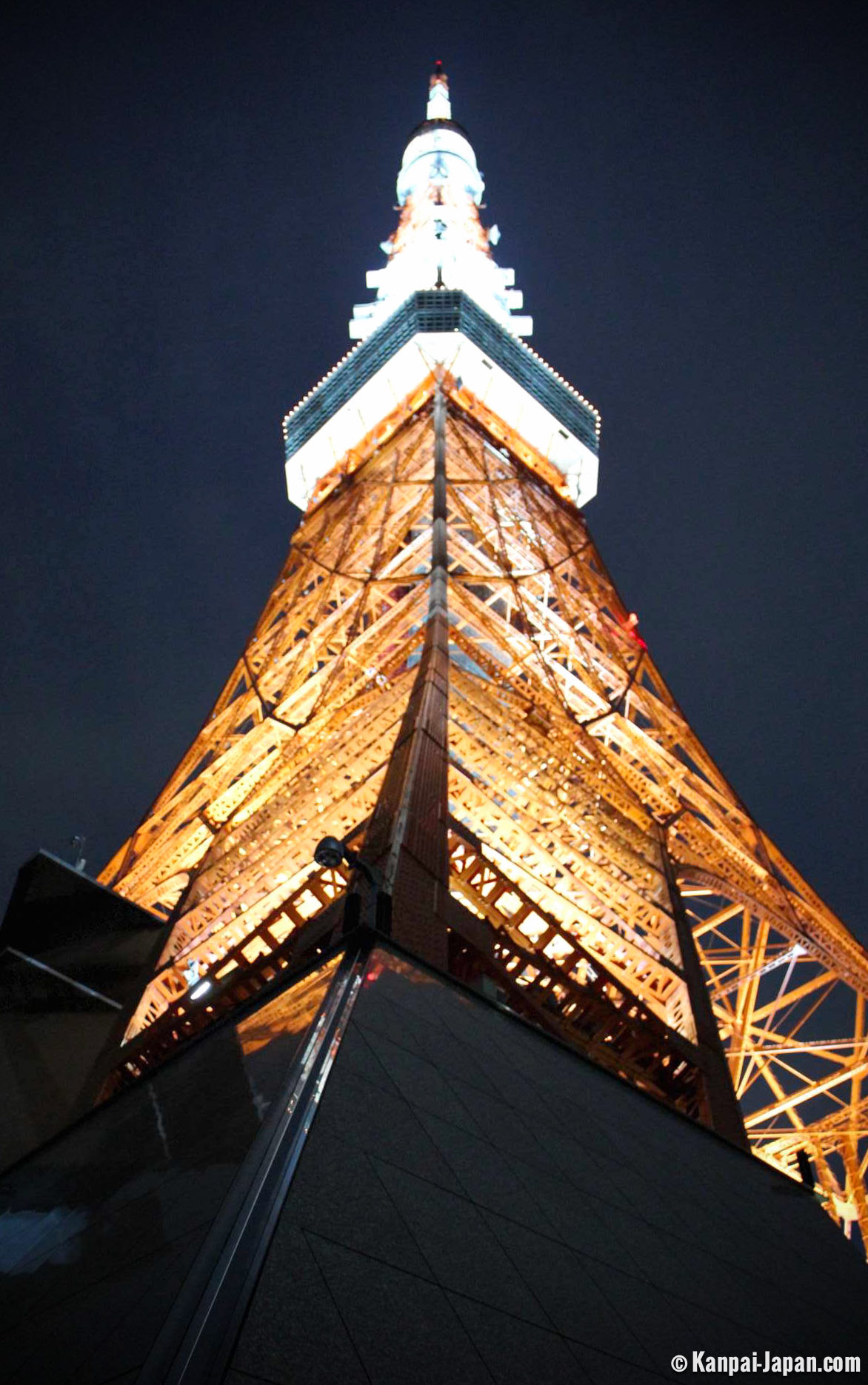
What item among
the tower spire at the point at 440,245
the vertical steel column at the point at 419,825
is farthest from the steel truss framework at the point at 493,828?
the tower spire at the point at 440,245

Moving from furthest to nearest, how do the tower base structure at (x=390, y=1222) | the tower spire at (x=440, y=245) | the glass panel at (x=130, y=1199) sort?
the tower spire at (x=440, y=245)
the glass panel at (x=130, y=1199)
the tower base structure at (x=390, y=1222)

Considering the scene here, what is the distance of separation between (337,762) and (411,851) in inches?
245

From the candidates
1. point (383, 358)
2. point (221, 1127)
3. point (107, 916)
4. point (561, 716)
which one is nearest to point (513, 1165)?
point (221, 1127)

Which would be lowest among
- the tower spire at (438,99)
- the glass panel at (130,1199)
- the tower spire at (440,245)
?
the glass panel at (130,1199)

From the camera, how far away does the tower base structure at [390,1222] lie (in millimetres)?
2898

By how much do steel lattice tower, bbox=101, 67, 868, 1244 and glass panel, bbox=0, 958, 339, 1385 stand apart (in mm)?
1094

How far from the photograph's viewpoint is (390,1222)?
342 cm

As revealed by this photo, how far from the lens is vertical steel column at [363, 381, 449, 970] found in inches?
264

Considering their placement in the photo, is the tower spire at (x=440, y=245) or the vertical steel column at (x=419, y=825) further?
the tower spire at (x=440, y=245)

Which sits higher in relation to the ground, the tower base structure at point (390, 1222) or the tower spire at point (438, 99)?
the tower spire at point (438, 99)

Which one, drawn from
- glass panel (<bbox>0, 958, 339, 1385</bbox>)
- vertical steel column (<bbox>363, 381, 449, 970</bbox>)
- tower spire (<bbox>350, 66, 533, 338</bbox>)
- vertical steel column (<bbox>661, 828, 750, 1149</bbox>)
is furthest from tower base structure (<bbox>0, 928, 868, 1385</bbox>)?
tower spire (<bbox>350, 66, 533, 338</bbox>)

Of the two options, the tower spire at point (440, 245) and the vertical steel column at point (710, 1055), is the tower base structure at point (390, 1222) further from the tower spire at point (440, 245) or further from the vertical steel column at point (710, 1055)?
the tower spire at point (440, 245)

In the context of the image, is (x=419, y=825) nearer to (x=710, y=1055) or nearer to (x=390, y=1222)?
(x=710, y=1055)

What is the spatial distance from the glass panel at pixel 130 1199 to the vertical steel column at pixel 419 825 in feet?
4.37
